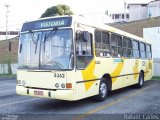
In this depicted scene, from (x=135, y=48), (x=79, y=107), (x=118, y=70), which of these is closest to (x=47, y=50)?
(x=79, y=107)

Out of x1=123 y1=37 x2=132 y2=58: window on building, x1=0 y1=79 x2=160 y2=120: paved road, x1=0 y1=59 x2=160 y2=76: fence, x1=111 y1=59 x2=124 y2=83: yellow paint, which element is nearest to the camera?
x1=0 y1=79 x2=160 y2=120: paved road

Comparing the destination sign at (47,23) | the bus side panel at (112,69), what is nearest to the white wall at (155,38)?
the bus side panel at (112,69)

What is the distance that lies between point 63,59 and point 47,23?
1554mm

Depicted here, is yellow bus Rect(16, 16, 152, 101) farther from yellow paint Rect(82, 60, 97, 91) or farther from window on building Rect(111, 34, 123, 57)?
window on building Rect(111, 34, 123, 57)

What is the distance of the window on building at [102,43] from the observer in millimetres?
11789

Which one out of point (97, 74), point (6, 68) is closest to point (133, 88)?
point (97, 74)

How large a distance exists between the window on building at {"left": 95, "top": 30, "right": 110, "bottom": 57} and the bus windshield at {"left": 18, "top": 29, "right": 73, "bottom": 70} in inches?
71.5

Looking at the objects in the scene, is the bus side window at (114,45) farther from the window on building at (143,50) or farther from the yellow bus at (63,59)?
the window on building at (143,50)

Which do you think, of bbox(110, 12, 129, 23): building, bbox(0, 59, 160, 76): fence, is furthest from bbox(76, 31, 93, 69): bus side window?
bbox(110, 12, 129, 23): building

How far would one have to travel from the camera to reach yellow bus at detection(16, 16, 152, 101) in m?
10.0

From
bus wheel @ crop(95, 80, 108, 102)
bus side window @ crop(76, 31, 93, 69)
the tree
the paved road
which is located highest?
the tree

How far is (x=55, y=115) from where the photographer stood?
9.44 m

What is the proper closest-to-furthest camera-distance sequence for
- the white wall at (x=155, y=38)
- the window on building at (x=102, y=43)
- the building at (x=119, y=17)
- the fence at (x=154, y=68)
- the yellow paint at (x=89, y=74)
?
1. the yellow paint at (x=89, y=74)
2. the window on building at (x=102, y=43)
3. the fence at (x=154, y=68)
4. the white wall at (x=155, y=38)
5. the building at (x=119, y=17)

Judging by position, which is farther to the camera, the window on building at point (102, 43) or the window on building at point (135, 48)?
the window on building at point (135, 48)
